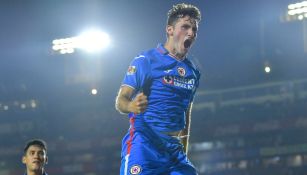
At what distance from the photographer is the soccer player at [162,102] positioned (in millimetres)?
3799

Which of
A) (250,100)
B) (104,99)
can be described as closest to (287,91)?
(250,100)

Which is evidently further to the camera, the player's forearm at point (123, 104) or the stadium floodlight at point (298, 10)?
the stadium floodlight at point (298, 10)

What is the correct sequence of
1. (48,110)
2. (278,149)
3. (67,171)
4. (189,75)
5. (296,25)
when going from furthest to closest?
(296,25) < (48,110) < (67,171) < (278,149) < (189,75)

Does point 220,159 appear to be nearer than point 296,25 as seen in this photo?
Yes

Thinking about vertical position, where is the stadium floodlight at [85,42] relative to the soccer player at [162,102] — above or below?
above

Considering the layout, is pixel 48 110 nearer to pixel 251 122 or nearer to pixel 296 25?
pixel 251 122

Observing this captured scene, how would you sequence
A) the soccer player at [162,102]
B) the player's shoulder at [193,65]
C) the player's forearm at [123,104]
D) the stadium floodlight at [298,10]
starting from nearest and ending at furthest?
the player's forearm at [123,104] → the soccer player at [162,102] → the player's shoulder at [193,65] → the stadium floodlight at [298,10]

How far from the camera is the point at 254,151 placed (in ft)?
74.7

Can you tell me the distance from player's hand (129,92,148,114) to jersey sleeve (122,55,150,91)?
0.27m

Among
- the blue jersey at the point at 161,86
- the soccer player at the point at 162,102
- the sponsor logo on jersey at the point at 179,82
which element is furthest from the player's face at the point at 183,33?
the sponsor logo on jersey at the point at 179,82

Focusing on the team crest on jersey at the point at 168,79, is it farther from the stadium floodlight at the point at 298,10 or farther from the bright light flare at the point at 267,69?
the stadium floodlight at the point at 298,10

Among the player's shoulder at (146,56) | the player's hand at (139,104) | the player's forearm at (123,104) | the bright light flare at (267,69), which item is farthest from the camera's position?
the bright light flare at (267,69)

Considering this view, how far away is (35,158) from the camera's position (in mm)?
6852

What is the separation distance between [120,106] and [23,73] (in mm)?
29370
